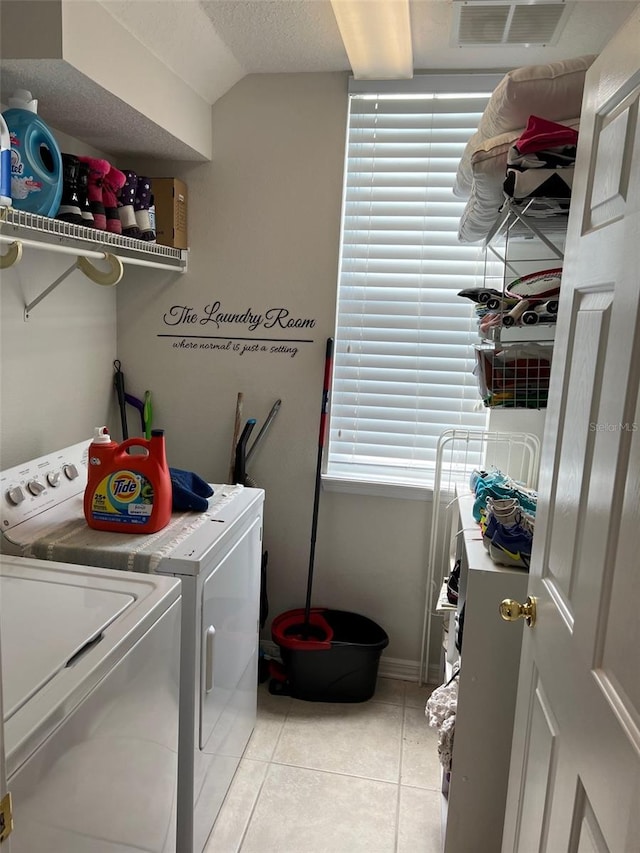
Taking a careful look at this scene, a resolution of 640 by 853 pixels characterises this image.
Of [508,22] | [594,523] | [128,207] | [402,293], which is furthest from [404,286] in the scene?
[594,523]

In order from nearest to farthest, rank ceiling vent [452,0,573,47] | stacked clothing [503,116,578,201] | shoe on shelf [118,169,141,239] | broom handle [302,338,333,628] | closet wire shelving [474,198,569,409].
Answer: stacked clothing [503,116,578,201], closet wire shelving [474,198,569,409], ceiling vent [452,0,573,47], shoe on shelf [118,169,141,239], broom handle [302,338,333,628]

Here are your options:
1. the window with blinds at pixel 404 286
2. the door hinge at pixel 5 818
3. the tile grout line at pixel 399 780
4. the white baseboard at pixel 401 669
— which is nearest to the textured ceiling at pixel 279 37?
the window with blinds at pixel 404 286

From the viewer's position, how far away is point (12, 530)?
1687 millimetres

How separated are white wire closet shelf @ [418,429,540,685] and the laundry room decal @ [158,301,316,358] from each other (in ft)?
2.45

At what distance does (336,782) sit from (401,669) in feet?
2.26

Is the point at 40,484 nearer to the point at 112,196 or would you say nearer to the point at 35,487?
the point at 35,487

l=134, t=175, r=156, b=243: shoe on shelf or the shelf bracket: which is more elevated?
l=134, t=175, r=156, b=243: shoe on shelf

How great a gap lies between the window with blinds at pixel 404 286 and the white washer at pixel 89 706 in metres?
1.35

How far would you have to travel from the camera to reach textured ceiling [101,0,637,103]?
6.19 feet

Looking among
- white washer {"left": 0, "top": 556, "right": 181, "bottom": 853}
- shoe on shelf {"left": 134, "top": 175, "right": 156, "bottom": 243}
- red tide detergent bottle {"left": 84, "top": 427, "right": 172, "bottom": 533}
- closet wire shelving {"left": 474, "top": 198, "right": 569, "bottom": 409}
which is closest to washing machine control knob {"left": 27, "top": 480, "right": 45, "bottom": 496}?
red tide detergent bottle {"left": 84, "top": 427, "right": 172, "bottom": 533}

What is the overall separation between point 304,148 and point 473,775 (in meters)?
2.23

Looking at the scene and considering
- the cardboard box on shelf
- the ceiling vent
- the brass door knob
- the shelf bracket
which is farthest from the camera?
the cardboard box on shelf

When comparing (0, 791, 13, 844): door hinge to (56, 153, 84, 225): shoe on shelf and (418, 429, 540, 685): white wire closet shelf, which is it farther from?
(418, 429, 540, 685): white wire closet shelf

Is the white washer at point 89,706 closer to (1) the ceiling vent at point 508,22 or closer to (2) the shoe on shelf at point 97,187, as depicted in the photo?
(2) the shoe on shelf at point 97,187
